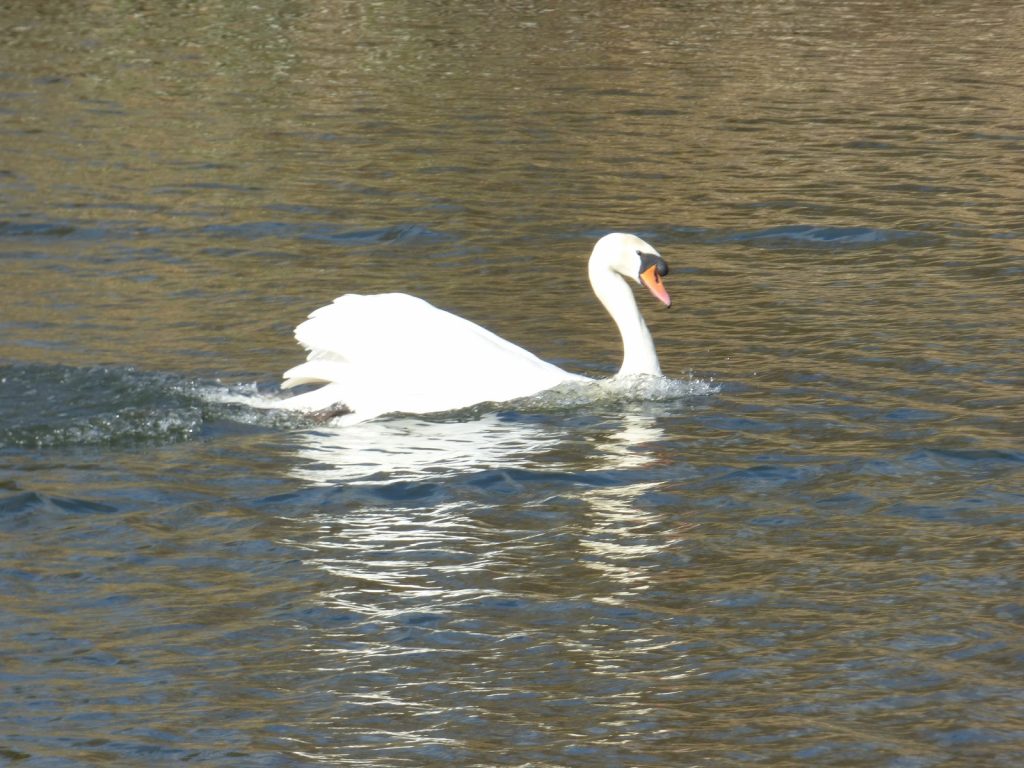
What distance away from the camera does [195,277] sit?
13539mm

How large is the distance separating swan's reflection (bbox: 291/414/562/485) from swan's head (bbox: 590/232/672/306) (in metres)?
1.37

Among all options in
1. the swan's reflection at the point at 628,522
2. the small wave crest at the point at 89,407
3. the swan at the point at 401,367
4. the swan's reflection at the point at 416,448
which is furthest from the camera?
the swan at the point at 401,367

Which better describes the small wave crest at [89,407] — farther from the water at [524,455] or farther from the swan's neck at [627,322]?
the swan's neck at [627,322]

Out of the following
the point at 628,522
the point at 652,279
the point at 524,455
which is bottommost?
the point at 628,522

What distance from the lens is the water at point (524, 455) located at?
259 inches

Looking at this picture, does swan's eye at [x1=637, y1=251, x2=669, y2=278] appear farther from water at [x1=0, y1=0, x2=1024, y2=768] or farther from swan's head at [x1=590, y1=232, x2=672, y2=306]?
water at [x1=0, y1=0, x2=1024, y2=768]

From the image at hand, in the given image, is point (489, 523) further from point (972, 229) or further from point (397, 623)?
point (972, 229)

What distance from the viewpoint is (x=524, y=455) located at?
9.52m

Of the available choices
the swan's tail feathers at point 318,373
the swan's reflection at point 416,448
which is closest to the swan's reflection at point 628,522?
the swan's reflection at point 416,448

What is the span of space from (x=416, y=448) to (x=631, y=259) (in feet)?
7.10

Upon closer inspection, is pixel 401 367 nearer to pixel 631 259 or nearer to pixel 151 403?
pixel 151 403

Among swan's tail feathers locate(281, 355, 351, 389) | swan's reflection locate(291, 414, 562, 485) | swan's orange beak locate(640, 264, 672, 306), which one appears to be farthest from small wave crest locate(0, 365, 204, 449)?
swan's orange beak locate(640, 264, 672, 306)

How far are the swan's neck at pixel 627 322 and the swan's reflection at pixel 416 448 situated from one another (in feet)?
2.81

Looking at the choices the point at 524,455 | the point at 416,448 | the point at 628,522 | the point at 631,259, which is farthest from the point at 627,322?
the point at 628,522
